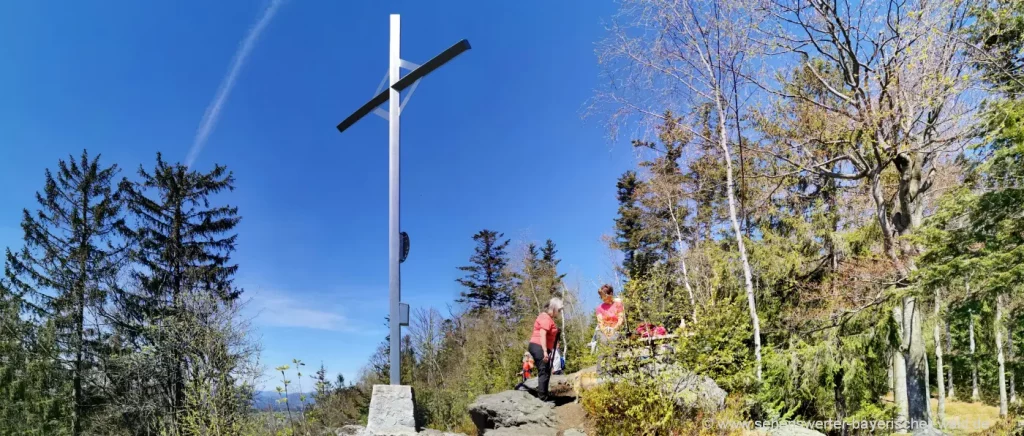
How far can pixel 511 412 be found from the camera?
5.92 metres

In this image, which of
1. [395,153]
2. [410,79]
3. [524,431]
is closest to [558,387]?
[524,431]

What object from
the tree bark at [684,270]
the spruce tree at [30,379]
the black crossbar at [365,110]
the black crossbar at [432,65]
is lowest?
the spruce tree at [30,379]

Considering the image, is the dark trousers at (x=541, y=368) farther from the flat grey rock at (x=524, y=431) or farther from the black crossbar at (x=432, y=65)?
the black crossbar at (x=432, y=65)

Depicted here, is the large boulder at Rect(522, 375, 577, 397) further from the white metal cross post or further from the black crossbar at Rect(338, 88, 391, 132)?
the black crossbar at Rect(338, 88, 391, 132)

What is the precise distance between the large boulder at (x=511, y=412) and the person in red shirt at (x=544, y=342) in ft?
1.22

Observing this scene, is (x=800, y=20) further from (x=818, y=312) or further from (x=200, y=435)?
(x=200, y=435)

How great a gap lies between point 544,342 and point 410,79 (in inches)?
141

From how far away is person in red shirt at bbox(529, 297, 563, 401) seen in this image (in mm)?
6449

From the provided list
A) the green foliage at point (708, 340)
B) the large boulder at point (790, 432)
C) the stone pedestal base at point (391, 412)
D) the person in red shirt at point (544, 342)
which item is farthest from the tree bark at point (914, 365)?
the stone pedestal base at point (391, 412)

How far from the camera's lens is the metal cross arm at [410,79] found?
4691 mm

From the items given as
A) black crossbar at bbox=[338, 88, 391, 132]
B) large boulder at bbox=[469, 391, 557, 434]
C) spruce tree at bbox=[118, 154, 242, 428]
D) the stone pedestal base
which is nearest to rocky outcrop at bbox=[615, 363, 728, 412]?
large boulder at bbox=[469, 391, 557, 434]

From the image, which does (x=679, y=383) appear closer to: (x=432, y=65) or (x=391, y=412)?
(x=391, y=412)

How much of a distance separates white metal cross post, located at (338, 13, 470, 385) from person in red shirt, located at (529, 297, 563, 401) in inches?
83.1

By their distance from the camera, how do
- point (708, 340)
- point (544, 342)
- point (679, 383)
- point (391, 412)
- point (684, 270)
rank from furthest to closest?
point (684, 270), point (544, 342), point (708, 340), point (679, 383), point (391, 412)
